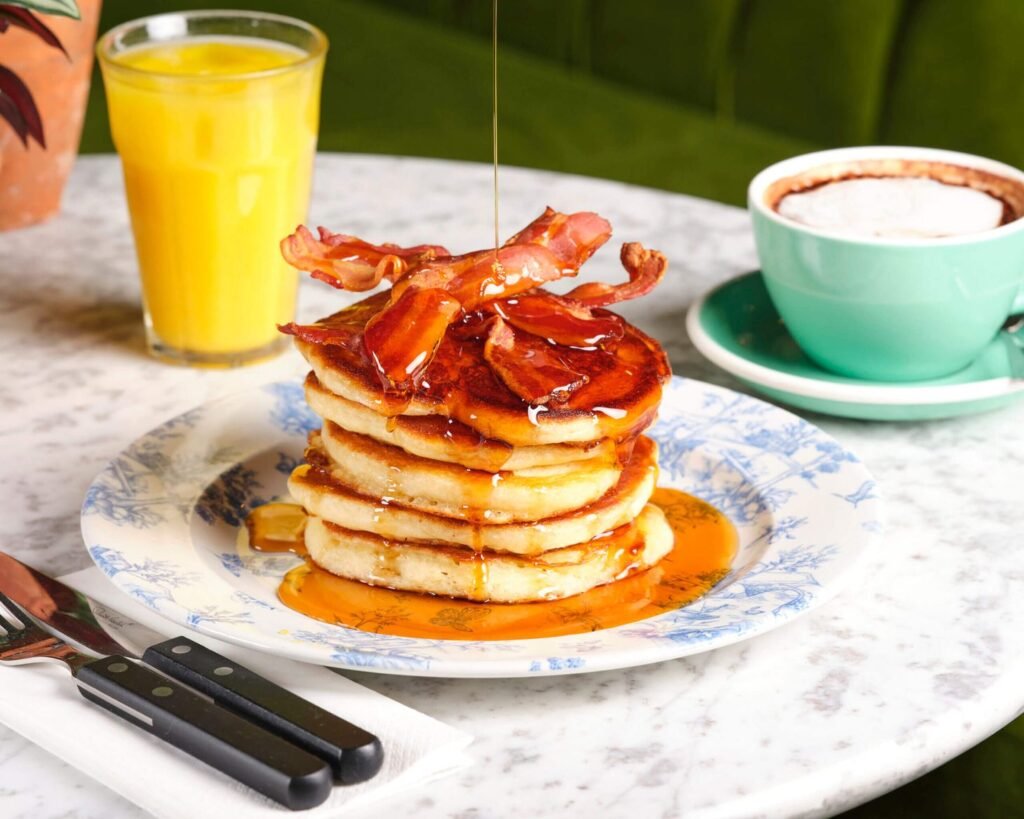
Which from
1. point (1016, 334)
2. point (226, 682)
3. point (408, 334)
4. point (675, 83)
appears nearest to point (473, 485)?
point (408, 334)

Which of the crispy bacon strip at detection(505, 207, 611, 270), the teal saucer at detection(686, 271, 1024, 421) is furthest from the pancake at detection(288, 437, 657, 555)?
the teal saucer at detection(686, 271, 1024, 421)

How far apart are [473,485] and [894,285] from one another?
57 cm

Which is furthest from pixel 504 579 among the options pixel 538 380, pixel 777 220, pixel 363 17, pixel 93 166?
pixel 363 17

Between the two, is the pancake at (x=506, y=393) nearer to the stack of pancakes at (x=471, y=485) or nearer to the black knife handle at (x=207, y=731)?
the stack of pancakes at (x=471, y=485)

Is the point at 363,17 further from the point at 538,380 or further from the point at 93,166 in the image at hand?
the point at 538,380

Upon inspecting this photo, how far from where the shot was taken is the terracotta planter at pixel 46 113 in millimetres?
1818

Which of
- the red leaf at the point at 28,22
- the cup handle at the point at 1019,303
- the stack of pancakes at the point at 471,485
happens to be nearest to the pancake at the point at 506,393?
the stack of pancakes at the point at 471,485

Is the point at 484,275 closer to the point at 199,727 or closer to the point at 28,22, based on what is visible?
the point at 199,727

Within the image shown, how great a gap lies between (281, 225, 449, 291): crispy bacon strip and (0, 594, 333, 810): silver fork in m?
0.40

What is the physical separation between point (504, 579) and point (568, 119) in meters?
1.98

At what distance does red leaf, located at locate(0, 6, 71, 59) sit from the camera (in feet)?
5.39

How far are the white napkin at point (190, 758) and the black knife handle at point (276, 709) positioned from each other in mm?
17

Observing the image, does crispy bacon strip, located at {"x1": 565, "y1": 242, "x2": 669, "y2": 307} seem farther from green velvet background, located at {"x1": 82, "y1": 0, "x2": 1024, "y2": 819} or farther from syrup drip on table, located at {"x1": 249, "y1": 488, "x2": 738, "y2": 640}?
green velvet background, located at {"x1": 82, "y1": 0, "x2": 1024, "y2": 819}

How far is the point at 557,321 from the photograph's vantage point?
1163 millimetres
